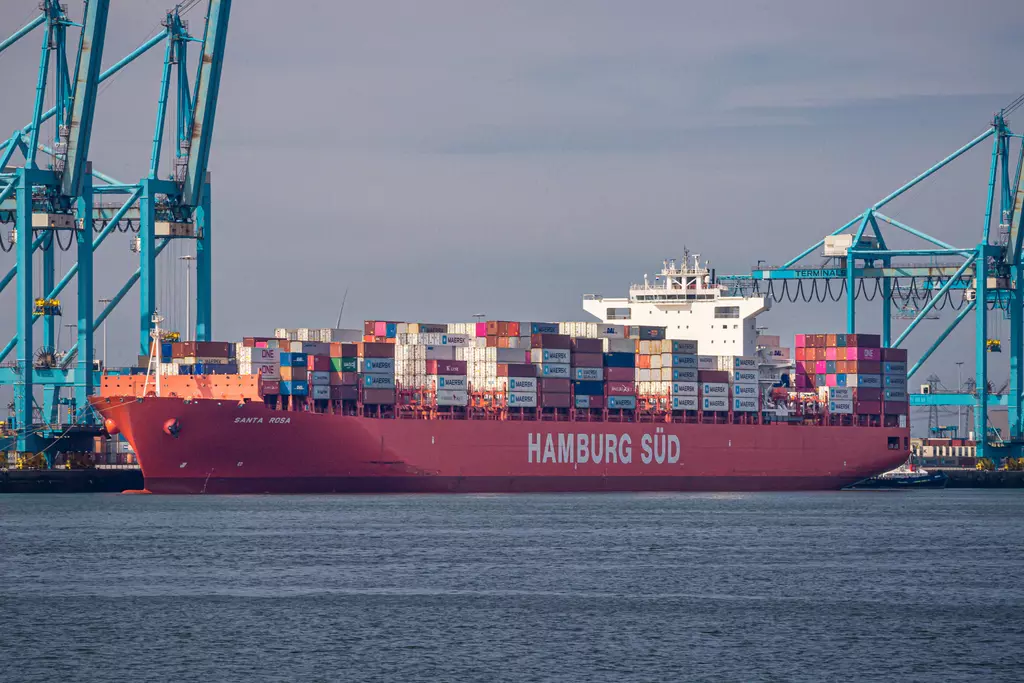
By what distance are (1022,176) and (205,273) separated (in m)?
40.9

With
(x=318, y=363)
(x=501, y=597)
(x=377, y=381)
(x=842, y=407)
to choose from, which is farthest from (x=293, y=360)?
(x=501, y=597)

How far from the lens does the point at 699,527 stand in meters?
47.7

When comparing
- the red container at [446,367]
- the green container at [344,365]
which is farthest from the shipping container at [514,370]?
the green container at [344,365]

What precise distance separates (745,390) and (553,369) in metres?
9.74

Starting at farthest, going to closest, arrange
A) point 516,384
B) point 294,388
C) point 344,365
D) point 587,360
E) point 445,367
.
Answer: point 587,360
point 516,384
point 445,367
point 344,365
point 294,388

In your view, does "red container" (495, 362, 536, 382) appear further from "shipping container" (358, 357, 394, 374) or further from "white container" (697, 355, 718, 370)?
"white container" (697, 355, 718, 370)

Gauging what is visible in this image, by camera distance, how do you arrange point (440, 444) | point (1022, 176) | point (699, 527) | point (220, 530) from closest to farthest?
point (220, 530)
point (699, 527)
point (440, 444)
point (1022, 176)

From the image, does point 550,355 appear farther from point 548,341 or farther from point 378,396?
point 378,396

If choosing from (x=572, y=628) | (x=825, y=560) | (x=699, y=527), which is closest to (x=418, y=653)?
(x=572, y=628)

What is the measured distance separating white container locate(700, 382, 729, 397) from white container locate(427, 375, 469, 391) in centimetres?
1088

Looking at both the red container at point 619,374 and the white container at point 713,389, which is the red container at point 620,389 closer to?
the red container at point 619,374

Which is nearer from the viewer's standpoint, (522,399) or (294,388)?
(294,388)

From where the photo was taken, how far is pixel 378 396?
188 ft

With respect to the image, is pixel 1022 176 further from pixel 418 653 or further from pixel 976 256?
pixel 418 653
